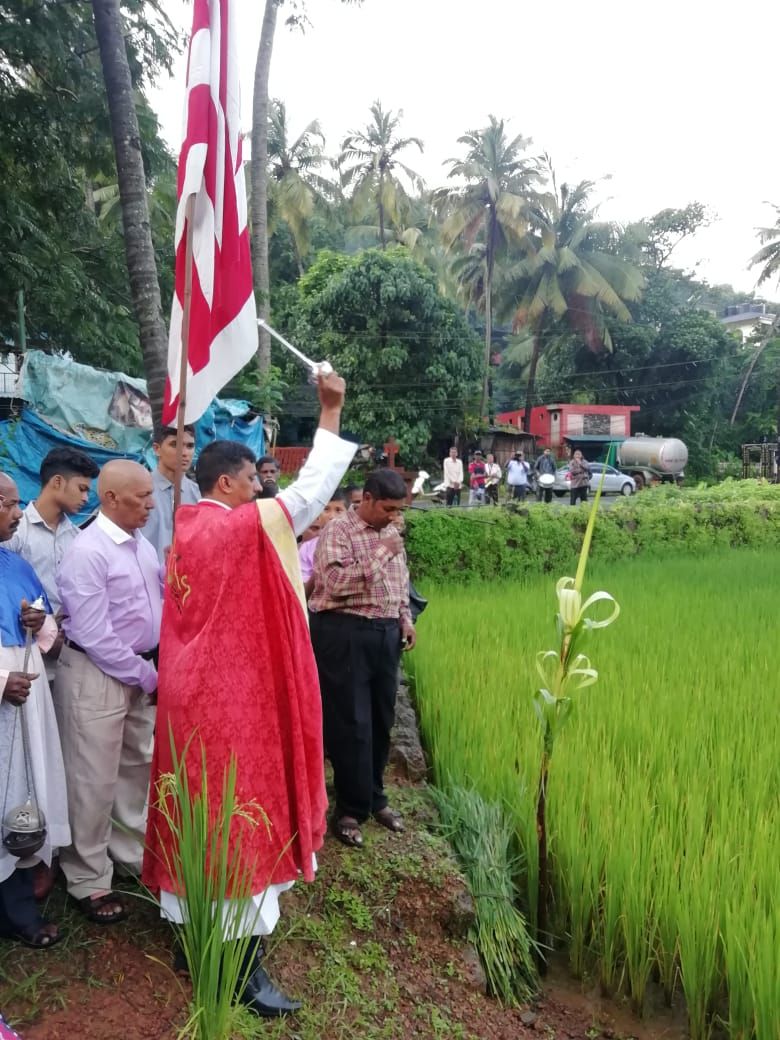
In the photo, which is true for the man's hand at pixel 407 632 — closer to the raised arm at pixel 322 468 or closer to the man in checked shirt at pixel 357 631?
the man in checked shirt at pixel 357 631

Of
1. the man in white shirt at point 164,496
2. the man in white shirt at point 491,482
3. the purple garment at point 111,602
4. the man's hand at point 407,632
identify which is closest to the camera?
the purple garment at point 111,602

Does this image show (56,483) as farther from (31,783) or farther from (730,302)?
(730,302)

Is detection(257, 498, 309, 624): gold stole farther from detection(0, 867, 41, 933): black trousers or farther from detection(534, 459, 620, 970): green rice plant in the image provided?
detection(0, 867, 41, 933): black trousers

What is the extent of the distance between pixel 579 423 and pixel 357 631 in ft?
86.9

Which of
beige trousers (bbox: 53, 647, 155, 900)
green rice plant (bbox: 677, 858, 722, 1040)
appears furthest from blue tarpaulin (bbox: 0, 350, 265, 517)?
green rice plant (bbox: 677, 858, 722, 1040)

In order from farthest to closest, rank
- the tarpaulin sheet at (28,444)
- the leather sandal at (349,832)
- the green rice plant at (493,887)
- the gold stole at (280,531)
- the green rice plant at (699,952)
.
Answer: the tarpaulin sheet at (28,444) < the leather sandal at (349,832) < the green rice plant at (493,887) < the green rice plant at (699,952) < the gold stole at (280,531)

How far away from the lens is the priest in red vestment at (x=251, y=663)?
2.06 m

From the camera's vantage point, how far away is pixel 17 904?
2.26 m

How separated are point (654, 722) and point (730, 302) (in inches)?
2389

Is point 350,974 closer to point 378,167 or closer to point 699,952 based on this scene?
point 699,952

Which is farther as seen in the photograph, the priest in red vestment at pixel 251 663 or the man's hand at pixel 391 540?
the man's hand at pixel 391 540

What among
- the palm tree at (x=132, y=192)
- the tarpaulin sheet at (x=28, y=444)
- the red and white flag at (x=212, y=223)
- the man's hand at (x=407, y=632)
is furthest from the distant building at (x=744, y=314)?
the red and white flag at (x=212, y=223)

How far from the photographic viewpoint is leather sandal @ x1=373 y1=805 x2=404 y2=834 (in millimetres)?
2996

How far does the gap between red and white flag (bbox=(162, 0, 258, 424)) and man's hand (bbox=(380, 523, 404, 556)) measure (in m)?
0.85
